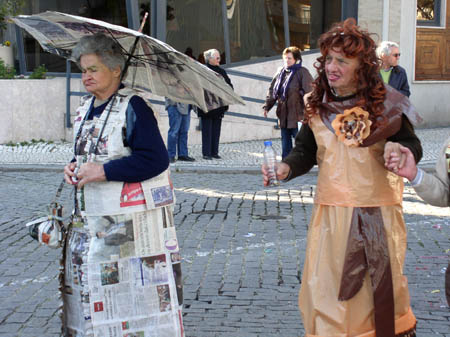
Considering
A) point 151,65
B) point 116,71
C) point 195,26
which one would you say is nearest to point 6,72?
point 195,26

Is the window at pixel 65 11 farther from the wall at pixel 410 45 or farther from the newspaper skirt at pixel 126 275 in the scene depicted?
the newspaper skirt at pixel 126 275

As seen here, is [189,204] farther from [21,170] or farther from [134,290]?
[134,290]

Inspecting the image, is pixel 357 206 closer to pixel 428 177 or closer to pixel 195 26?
pixel 428 177

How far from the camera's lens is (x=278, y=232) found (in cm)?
770

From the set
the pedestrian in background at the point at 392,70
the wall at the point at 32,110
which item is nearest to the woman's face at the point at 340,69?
the pedestrian in background at the point at 392,70

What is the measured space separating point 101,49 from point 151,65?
333 millimetres

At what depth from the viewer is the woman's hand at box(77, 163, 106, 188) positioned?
11.9 ft

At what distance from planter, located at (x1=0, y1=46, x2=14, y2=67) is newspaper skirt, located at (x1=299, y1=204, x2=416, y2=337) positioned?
14119 mm

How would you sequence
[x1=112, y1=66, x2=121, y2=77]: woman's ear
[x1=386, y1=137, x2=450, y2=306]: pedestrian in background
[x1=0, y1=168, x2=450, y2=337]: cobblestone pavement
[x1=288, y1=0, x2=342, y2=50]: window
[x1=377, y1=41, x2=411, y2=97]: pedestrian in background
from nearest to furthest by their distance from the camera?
1. [x1=386, y1=137, x2=450, y2=306]: pedestrian in background
2. [x1=112, y1=66, x2=121, y2=77]: woman's ear
3. [x1=0, y1=168, x2=450, y2=337]: cobblestone pavement
4. [x1=377, y1=41, x2=411, y2=97]: pedestrian in background
5. [x1=288, y1=0, x2=342, y2=50]: window

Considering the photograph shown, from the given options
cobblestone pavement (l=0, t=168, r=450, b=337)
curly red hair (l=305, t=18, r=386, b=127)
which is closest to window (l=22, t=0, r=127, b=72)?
cobblestone pavement (l=0, t=168, r=450, b=337)

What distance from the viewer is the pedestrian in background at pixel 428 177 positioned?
324 centimetres

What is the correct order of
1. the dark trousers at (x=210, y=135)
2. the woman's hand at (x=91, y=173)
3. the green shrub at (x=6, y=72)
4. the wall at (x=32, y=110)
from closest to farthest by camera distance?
the woman's hand at (x=91, y=173) → the dark trousers at (x=210, y=135) → the wall at (x=32, y=110) → the green shrub at (x=6, y=72)

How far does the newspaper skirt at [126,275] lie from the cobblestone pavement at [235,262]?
3.45 feet

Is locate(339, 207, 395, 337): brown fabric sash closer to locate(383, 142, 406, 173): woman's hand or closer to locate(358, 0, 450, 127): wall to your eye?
locate(383, 142, 406, 173): woman's hand
